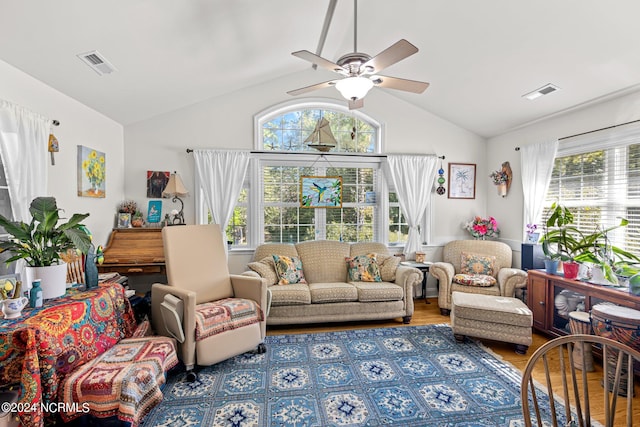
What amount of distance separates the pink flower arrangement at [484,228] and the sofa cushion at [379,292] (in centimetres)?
170

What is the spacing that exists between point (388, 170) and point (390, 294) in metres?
1.84

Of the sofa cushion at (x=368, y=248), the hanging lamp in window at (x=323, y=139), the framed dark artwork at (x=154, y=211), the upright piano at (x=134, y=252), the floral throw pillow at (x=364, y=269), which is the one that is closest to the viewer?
the upright piano at (x=134, y=252)

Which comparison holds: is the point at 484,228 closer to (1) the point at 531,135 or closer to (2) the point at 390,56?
(1) the point at 531,135

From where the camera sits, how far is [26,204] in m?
2.38

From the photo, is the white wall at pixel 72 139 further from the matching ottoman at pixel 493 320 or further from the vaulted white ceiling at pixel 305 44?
the matching ottoman at pixel 493 320

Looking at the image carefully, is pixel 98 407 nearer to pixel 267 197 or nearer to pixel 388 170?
pixel 267 197

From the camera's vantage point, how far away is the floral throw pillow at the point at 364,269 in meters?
3.92

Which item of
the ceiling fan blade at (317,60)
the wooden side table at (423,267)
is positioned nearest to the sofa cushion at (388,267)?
the wooden side table at (423,267)

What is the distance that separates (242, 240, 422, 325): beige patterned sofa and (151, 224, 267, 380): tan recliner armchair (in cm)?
44

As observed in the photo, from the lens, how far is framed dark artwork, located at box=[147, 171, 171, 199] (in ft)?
13.3

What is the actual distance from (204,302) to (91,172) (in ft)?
5.83

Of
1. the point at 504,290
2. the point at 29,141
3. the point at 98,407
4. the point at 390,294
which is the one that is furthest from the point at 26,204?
the point at 504,290

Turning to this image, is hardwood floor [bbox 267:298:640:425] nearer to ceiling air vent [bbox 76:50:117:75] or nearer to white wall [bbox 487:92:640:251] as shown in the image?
white wall [bbox 487:92:640:251]

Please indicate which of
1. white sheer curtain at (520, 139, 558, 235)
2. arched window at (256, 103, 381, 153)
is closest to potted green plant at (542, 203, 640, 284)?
white sheer curtain at (520, 139, 558, 235)
